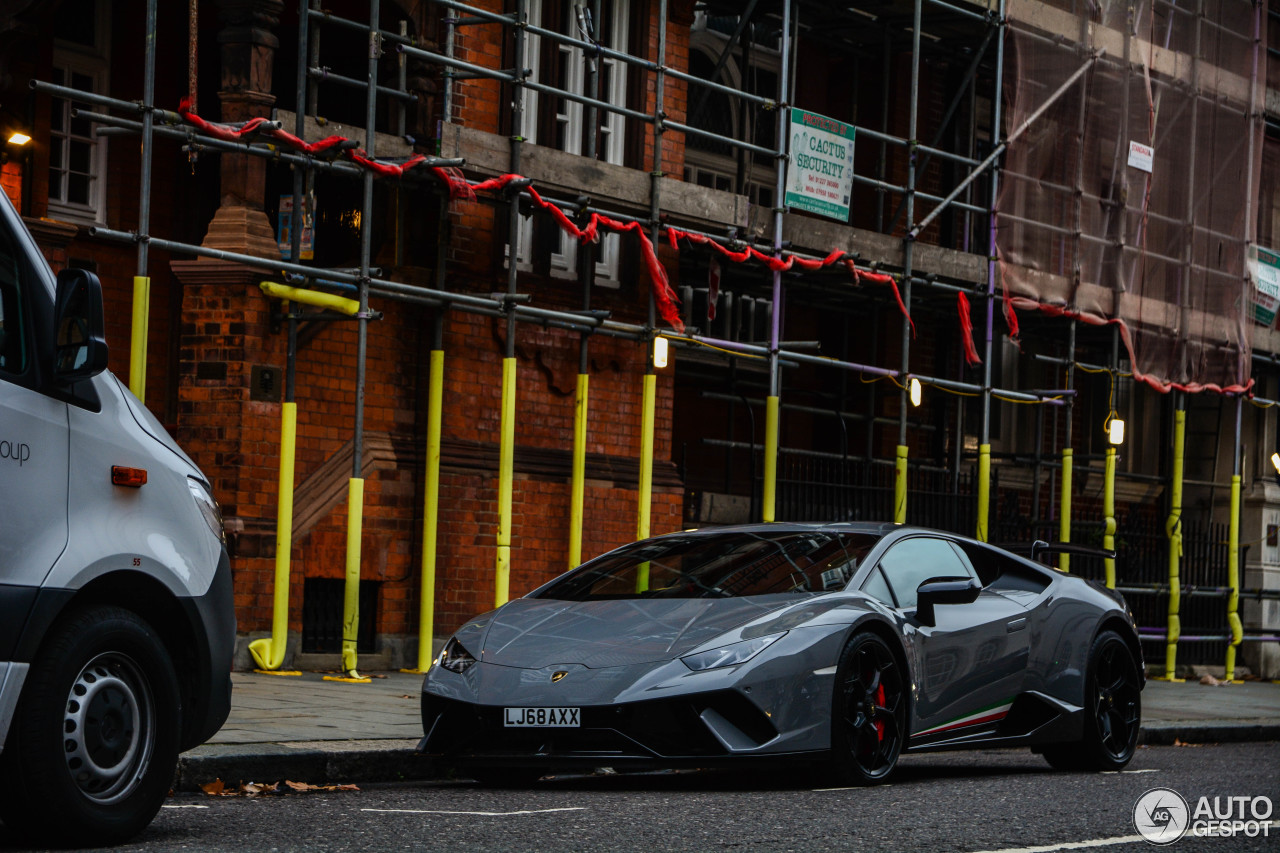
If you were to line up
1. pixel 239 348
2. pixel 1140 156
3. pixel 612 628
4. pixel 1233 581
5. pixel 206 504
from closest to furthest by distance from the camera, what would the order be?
pixel 206 504
pixel 612 628
pixel 239 348
pixel 1140 156
pixel 1233 581

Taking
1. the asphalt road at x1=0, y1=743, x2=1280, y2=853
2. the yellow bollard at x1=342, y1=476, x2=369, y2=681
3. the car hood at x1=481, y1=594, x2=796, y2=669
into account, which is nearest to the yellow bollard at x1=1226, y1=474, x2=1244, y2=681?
the yellow bollard at x1=342, y1=476, x2=369, y2=681

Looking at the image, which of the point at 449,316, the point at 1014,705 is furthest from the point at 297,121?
the point at 1014,705

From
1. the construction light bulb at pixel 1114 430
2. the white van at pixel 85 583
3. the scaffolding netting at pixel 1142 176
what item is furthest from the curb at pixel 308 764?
the construction light bulb at pixel 1114 430

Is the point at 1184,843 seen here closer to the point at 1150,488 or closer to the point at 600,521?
the point at 600,521

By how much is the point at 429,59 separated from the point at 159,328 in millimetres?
3123

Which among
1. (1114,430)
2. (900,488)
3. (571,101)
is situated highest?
(571,101)

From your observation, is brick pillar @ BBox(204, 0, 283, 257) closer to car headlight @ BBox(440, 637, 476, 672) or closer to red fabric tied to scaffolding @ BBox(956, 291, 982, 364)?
car headlight @ BBox(440, 637, 476, 672)

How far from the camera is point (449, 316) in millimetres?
14797

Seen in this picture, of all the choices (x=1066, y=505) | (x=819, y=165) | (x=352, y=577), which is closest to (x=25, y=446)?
(x=352, y=577)

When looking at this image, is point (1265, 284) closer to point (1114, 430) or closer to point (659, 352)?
point (1114, 430)

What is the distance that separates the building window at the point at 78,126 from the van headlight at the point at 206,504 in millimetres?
7929

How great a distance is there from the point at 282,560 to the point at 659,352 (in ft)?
14.2

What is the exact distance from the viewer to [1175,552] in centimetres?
2172

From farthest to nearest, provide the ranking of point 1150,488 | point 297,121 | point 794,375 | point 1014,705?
point 1150,488 → point 794,375 → point 297,121 → point 1014,705
